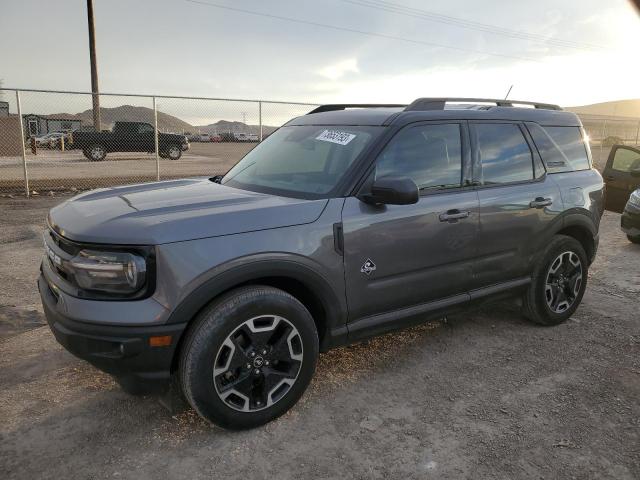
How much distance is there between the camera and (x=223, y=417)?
2727 millimetres

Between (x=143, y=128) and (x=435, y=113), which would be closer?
(x=435, y=113)

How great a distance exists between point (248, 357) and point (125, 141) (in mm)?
20123

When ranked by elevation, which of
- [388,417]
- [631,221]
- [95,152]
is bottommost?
[388,417]

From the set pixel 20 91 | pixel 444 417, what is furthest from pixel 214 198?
pixel 20 91

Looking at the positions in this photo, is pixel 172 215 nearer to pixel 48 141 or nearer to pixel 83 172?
pixel 83 172

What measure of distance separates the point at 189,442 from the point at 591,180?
156 inches

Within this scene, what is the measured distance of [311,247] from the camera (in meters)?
2.87

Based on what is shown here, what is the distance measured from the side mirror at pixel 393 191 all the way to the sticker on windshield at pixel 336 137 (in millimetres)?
558

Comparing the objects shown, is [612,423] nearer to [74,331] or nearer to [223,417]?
[223,417]

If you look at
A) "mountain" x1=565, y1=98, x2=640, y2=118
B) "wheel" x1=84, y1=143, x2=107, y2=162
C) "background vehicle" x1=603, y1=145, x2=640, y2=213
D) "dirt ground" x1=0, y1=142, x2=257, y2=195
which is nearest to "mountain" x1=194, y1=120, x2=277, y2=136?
"dirt ground" x1=0, y1=142, x2=257, y2=195

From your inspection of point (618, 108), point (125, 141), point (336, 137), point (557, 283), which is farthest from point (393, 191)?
point (618, 108)

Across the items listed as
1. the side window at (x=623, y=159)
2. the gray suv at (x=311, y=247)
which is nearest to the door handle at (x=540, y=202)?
the gray suv at (x=311, y=247)

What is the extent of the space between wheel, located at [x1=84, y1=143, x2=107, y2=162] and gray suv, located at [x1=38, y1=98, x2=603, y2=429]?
1850 centimetres

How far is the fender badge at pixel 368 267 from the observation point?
10.1 ft
